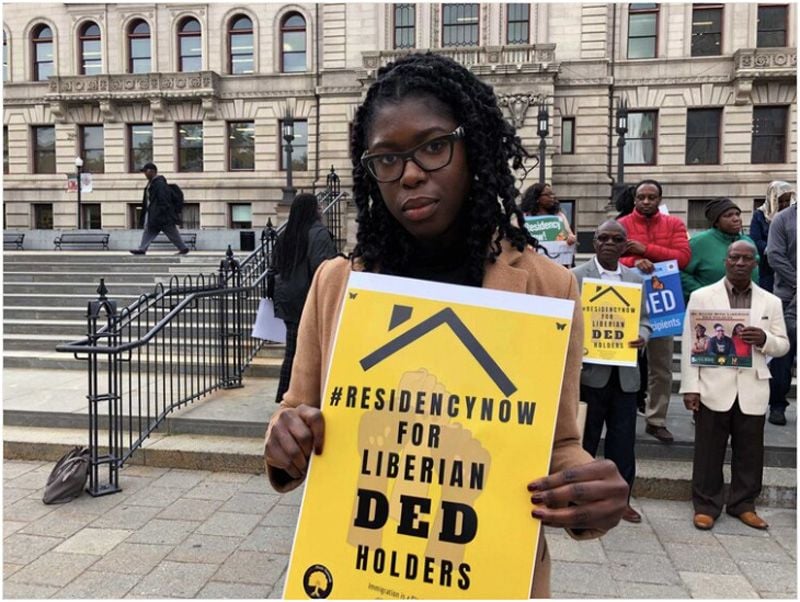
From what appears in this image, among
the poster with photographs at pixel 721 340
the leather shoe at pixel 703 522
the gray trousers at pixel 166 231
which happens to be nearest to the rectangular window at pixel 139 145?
the gray trousers at pixel 166 231

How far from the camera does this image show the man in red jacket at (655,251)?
518 cm

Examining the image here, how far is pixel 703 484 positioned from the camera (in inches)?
176

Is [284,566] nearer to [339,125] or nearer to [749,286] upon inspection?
[749,286]

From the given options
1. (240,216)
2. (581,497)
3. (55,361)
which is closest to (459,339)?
(581,497)

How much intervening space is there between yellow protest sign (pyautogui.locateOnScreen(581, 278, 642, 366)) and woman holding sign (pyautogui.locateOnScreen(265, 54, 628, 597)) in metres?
3.09

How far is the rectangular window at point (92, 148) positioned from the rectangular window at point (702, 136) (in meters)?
28.0

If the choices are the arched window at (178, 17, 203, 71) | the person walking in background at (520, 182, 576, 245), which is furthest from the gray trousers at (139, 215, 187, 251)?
the arched window at (178, 17, 203, 71)

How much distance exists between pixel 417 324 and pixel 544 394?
0.31 meters

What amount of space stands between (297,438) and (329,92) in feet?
92.4

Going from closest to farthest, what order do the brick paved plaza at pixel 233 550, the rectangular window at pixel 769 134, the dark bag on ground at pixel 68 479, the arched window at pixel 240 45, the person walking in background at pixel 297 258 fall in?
the brick paved plaza at pixel 233 550
the dark bag on ground at pixel 68 479
the person walking in background at pixel 297 258
the rectangular window at pixel 769 134
the arched window at pixel 240 45

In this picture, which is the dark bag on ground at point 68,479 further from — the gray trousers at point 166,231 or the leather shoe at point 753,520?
the gray trousers at point 166,231

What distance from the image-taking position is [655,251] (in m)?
5.18

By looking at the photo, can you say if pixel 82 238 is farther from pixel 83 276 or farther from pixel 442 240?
pixel 442 240

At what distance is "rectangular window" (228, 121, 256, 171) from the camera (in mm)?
29250
